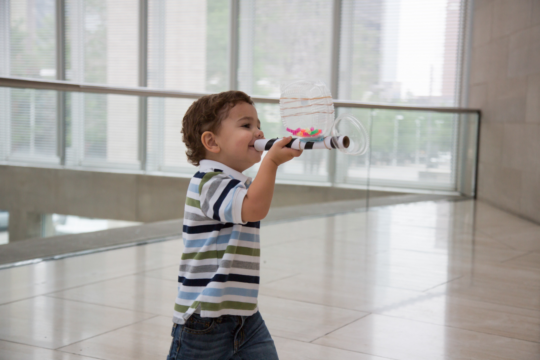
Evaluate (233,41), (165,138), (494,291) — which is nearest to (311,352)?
(494,291)

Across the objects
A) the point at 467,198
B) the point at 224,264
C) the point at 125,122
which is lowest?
the point at 467,198

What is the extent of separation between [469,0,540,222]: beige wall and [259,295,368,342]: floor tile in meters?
3.34

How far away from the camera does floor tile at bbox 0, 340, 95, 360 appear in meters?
1.85

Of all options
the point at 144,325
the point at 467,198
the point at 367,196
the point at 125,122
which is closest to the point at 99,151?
the point at 125,122

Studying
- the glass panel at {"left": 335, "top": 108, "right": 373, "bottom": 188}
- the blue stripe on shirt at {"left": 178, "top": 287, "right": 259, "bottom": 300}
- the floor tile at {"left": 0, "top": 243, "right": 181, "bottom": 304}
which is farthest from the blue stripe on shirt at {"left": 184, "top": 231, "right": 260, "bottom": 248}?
the glass panel at {"left": 335, "top": 108, "right": 373, "bottom": 188}

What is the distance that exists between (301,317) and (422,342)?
478 millimetres

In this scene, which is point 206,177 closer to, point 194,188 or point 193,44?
point 194,188

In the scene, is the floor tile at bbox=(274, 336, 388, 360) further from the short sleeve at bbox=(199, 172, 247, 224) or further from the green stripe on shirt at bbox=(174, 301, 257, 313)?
the short sleeve at bbox=(199, 172, 247, 224)

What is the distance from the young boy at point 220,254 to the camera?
1.35 meters

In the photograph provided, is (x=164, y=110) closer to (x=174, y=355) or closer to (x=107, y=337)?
(x=107, y=337)

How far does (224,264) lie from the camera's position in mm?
1349

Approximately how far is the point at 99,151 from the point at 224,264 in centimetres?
272

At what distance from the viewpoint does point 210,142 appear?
142 cm

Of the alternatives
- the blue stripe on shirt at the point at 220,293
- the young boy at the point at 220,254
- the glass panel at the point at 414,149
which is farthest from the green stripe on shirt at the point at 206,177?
the glass panel at the point at 414,149
